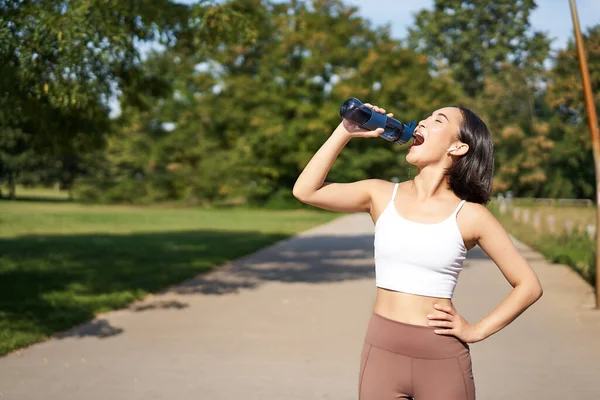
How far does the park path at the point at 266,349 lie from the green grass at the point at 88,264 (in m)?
0.48

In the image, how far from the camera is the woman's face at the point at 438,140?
2816 mm

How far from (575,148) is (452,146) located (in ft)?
191

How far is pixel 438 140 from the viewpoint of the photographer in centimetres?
283

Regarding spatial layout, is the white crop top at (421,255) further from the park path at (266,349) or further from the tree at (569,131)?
the tree at (569,131)

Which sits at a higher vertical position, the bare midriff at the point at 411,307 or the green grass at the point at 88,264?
the bare midriff at the point at 411,307

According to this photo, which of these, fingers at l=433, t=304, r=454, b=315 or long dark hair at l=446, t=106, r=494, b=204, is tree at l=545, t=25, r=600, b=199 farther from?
fingers at l=433, t=304, r=454, b=315

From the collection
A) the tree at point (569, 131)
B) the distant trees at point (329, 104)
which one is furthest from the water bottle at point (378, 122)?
the tree at point (569, 131)

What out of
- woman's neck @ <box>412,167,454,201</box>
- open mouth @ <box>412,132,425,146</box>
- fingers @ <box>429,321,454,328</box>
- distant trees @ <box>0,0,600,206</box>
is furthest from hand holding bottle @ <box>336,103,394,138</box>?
distant trees @ <box>0,0,600,206</box>

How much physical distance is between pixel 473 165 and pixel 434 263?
39 centimetres

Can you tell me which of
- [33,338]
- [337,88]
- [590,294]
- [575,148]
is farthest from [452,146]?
[575,148]

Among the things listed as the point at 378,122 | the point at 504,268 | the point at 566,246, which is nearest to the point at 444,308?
the point at 504,268

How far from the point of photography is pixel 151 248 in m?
20.6

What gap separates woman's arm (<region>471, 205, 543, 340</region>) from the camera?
8.98ft

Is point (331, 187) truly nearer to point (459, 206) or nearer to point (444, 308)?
point (459, 206)
